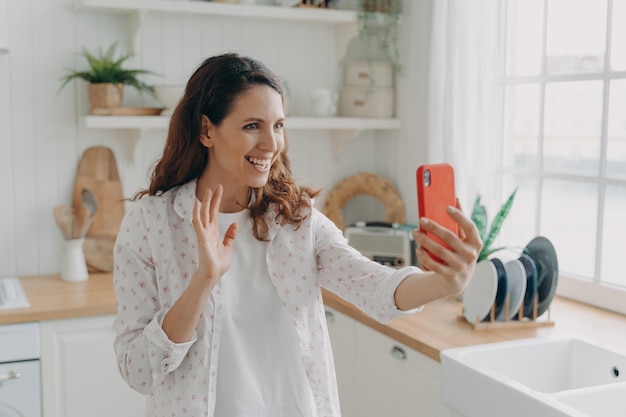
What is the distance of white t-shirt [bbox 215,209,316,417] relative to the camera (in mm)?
1560

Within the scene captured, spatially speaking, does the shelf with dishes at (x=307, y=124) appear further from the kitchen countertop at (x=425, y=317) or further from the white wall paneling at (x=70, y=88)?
the kitchen countertop at (x=425, y=317)

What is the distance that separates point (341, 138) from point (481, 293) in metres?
1.26

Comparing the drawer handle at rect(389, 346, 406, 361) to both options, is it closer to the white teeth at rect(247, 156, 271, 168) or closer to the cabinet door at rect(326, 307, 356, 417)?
the cabinet door at rect(326, 307, 356, 417)

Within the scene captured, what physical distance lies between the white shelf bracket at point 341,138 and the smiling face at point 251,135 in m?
1.82

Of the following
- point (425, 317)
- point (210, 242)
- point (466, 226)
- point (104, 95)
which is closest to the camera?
point (466, 226)

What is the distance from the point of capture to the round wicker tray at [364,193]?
3387 mm

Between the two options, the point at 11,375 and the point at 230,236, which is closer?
the point at 230,236

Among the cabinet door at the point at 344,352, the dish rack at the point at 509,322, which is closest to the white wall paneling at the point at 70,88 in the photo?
the cabinet door at the point at 344,352

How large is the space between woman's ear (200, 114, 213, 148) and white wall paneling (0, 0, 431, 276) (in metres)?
1.45

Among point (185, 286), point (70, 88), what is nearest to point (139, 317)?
point (185, 286)

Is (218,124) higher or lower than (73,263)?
higher

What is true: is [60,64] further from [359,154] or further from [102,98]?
[359,154]

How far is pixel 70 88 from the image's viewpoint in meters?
3.10

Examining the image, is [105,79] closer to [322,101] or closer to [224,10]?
[224,10]
